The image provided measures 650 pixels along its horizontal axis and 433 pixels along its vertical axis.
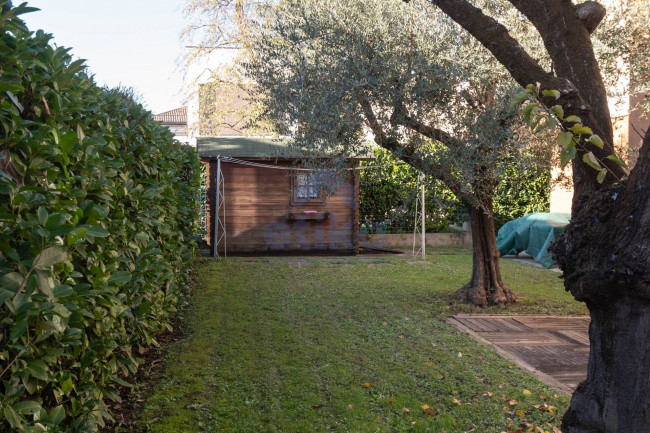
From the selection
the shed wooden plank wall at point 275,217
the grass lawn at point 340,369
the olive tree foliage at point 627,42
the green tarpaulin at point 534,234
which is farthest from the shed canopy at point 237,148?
the olive tree foliage at point 627,42

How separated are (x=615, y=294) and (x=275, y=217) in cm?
1211

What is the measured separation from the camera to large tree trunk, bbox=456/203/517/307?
796cm

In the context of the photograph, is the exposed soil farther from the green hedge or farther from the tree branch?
the tree branch

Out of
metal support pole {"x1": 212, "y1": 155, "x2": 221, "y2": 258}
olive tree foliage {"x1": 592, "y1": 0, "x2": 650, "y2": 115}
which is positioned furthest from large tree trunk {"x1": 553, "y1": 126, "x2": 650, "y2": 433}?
metal support pole {"x1": 212, "y1": 155, "x2": 221, "y2": 258}

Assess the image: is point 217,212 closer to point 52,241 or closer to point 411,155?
point 411,155

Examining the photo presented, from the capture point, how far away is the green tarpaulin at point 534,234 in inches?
488

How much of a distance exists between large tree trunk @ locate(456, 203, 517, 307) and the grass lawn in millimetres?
267

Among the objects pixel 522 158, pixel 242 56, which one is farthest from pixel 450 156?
pixel 242 56

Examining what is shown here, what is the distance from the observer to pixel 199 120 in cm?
→ 2019

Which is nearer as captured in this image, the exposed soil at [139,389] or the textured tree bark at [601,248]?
the textured tree bark at [601,248]

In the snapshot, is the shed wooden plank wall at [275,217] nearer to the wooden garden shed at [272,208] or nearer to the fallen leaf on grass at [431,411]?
the wooden garden shed at [272,208]

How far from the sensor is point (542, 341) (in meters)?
6.09

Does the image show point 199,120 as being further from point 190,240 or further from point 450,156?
point 450,156

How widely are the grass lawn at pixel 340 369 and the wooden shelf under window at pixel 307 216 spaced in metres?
5.30
